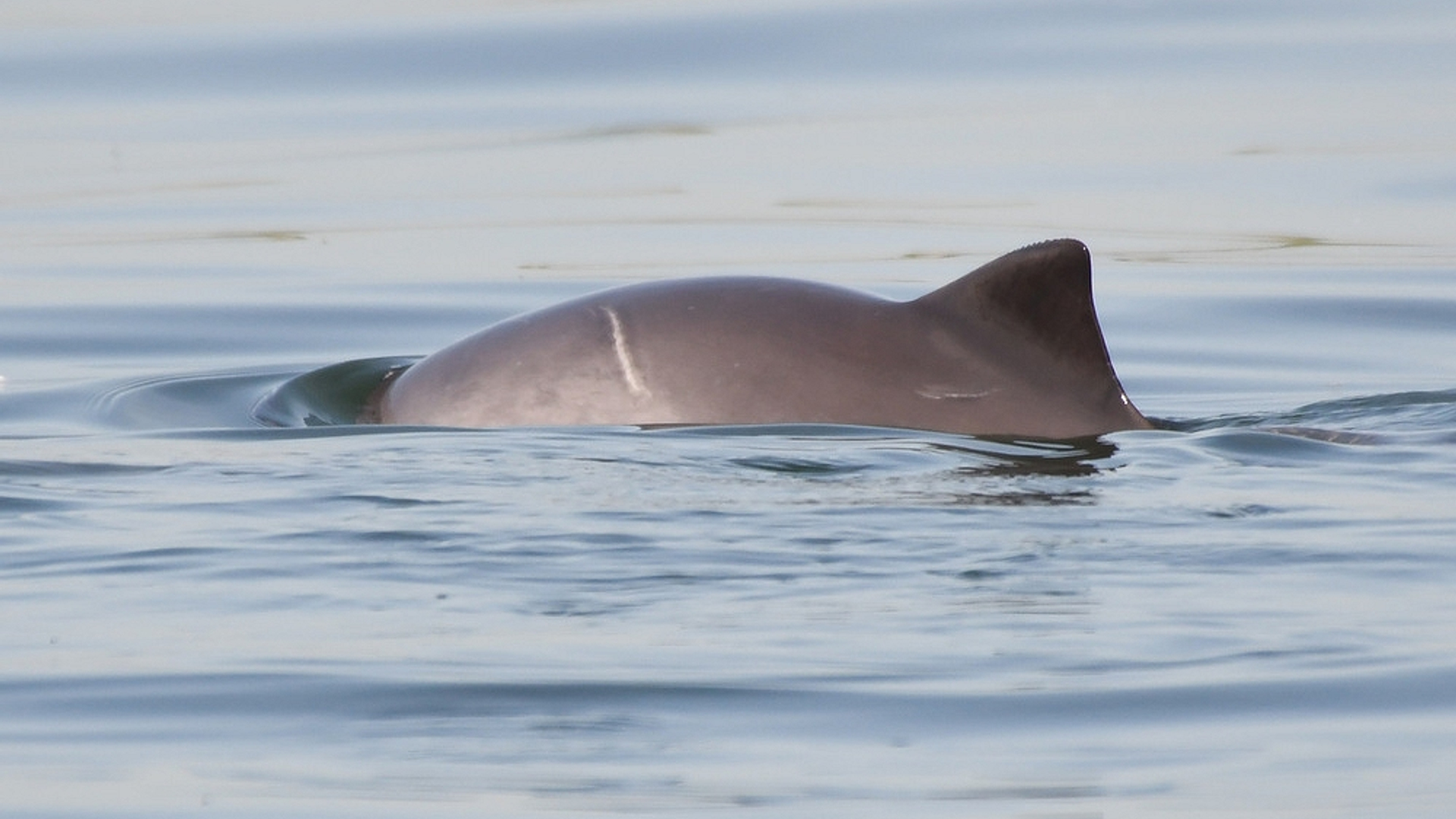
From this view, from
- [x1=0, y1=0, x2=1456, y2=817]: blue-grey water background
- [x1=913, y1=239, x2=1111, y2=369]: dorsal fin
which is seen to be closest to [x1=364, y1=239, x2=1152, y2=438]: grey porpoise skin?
[x1=913, y1=239, x2=1111, y2=369]: dorsal fin

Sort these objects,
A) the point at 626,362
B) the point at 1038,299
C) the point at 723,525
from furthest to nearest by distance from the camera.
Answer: the point at 626,362 → the point at 1038,299 → the point at 723,525

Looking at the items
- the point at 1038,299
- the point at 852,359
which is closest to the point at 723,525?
the point at 852,359

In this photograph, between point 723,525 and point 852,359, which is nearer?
point 723,525

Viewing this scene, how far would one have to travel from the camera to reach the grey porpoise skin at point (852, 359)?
236 inches

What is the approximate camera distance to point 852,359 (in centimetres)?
603

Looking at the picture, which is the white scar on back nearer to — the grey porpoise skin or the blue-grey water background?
the grey porpoise skin

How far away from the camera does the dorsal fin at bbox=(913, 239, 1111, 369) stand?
235 inches

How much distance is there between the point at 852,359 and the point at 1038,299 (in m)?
0.45

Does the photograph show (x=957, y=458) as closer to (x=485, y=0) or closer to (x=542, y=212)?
(x=542, y=212)

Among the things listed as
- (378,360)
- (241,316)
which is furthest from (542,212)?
(378,360)

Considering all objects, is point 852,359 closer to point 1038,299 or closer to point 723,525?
point 1038,299

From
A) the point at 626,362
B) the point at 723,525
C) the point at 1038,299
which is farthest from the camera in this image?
the point at 626,362

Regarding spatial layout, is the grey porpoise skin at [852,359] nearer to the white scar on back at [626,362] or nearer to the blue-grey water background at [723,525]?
the white scar on back at [626,362]

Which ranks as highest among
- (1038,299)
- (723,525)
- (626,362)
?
(1038,299)
